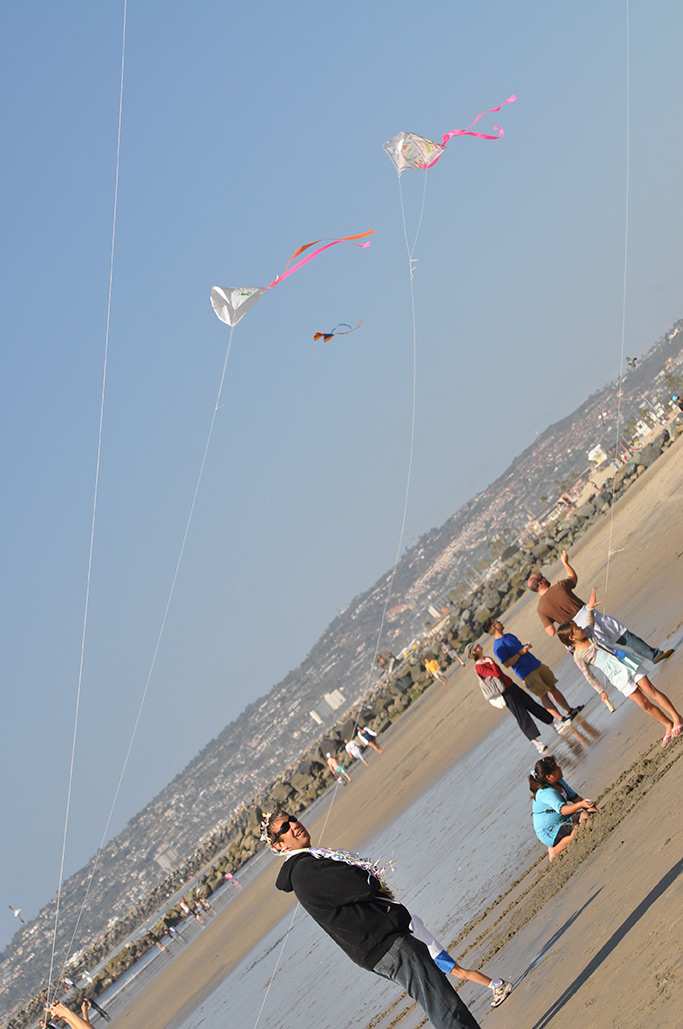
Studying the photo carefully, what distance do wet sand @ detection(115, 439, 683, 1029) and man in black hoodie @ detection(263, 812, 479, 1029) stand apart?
1.78ft

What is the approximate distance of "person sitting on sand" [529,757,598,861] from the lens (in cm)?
980

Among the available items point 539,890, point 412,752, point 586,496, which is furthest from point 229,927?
point 586,496

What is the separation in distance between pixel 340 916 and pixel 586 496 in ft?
204

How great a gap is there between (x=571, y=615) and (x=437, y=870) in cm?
288

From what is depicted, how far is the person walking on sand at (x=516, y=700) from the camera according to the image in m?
14.1

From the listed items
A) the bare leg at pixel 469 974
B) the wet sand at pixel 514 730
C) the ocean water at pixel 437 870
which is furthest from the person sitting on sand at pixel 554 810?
the bare leg at pixel 469 974

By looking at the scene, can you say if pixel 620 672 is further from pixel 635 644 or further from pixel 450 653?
pixel 450 653

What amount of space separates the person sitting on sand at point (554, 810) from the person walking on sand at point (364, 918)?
9.19 feet

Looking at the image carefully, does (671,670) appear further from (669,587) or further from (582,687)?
(669,587)

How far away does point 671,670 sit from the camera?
12492mm

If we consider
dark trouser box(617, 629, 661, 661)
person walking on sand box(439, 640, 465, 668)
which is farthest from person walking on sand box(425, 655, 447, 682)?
dark trouser box(617, 629, 661, 661)

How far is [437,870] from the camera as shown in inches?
532

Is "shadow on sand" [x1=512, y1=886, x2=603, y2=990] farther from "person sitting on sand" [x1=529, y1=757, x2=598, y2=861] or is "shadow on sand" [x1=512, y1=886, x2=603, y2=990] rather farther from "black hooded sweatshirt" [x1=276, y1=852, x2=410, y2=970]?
"person sitting on sand" [x1=529, y1=757, x2=598, y2=861]

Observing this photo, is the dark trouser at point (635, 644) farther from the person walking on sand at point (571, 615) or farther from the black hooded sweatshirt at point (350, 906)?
the black hooded sweatshirt at point (350, 906)
